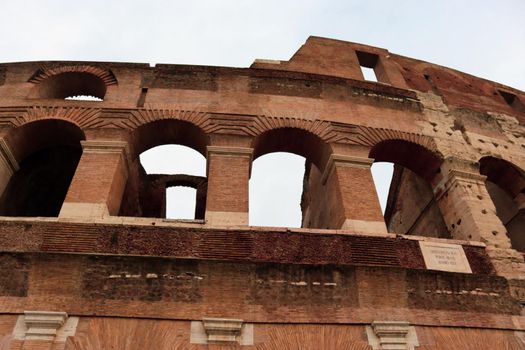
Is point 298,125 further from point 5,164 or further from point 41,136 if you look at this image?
point 5,164

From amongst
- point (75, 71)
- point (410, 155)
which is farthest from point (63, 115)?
point (410, 155)

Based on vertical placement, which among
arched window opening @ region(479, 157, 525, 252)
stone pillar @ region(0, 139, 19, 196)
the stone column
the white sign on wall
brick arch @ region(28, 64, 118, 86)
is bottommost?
the white sign on wall

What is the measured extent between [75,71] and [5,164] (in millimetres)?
2534

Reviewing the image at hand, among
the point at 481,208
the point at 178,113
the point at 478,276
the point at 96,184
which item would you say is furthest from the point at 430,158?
the point at 96,184

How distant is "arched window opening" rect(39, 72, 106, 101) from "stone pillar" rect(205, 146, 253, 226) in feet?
10.9

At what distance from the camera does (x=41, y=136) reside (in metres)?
8.02

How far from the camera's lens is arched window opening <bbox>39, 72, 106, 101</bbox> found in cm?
879

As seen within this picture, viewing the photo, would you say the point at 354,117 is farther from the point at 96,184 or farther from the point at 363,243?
the point at 96,184

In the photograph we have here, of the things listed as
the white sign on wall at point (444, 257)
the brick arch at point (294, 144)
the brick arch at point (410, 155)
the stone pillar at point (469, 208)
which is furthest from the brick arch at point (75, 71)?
the stone pillar at point (469, 208)

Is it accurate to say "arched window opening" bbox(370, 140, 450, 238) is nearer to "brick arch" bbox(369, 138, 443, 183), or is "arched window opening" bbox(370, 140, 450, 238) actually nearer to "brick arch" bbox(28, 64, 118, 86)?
"brick arch" bbox(369, 138, 443, 183)

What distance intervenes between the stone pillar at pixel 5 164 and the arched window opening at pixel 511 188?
910cm

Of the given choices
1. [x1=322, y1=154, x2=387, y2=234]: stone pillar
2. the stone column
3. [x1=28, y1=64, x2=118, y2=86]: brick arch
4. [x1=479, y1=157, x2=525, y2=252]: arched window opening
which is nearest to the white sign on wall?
the stone column

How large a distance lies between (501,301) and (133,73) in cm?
780

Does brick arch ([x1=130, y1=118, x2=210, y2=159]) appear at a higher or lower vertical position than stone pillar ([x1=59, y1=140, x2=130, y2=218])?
higher
